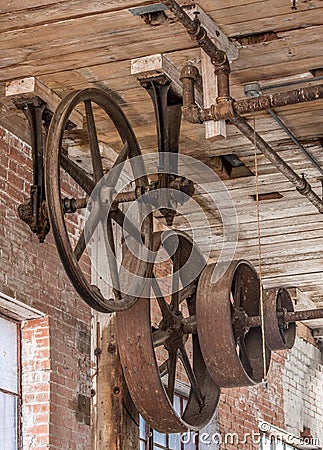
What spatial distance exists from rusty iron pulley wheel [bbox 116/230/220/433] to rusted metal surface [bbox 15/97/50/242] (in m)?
0.54

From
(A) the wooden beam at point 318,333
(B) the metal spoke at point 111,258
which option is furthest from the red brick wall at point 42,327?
(A) the wooden beam at point 318,333

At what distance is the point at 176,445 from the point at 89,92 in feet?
→ 10.7

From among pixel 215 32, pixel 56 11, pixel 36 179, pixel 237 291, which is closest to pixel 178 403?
pixel 237 291

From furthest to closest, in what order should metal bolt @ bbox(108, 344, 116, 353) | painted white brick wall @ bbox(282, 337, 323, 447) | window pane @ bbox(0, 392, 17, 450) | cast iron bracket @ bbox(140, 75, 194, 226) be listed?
painted white brick wall @ bbox(282, 337, 323, 447) < metal bolt @ bbox(108, 344, 116, 353) < window pane @ bbox(0, 392, 17, 450) < cast iron bracket @ bbox(140, 75, 194, 226)

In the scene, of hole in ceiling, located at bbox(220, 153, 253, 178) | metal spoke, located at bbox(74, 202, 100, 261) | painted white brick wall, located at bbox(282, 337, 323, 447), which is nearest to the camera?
metal spoke, located at bbox(74, 202, 100, 261)

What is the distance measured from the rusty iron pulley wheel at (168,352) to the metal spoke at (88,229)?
0.40 metres

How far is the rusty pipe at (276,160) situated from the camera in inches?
175

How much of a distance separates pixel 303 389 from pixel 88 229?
5.09 meters

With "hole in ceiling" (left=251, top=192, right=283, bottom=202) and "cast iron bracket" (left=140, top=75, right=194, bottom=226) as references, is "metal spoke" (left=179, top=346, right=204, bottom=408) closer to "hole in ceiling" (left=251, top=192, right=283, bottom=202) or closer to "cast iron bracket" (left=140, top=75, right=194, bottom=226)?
"cast iron bracket" (left=140, top=75, right=194, bottom=226)

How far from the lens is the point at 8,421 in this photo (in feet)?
16.0

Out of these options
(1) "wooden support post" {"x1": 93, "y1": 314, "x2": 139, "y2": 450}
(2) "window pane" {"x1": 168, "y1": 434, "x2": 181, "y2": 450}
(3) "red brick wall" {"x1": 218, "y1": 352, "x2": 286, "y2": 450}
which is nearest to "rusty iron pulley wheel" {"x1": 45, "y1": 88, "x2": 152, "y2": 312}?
(1) "wooden support post" {"x1": 93, "y1": 314, "x2": 139, "y2": 450}

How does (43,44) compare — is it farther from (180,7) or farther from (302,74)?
(302,74)

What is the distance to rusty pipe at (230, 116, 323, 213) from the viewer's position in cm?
445

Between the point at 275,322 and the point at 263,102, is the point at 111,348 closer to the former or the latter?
the point at 275,322
